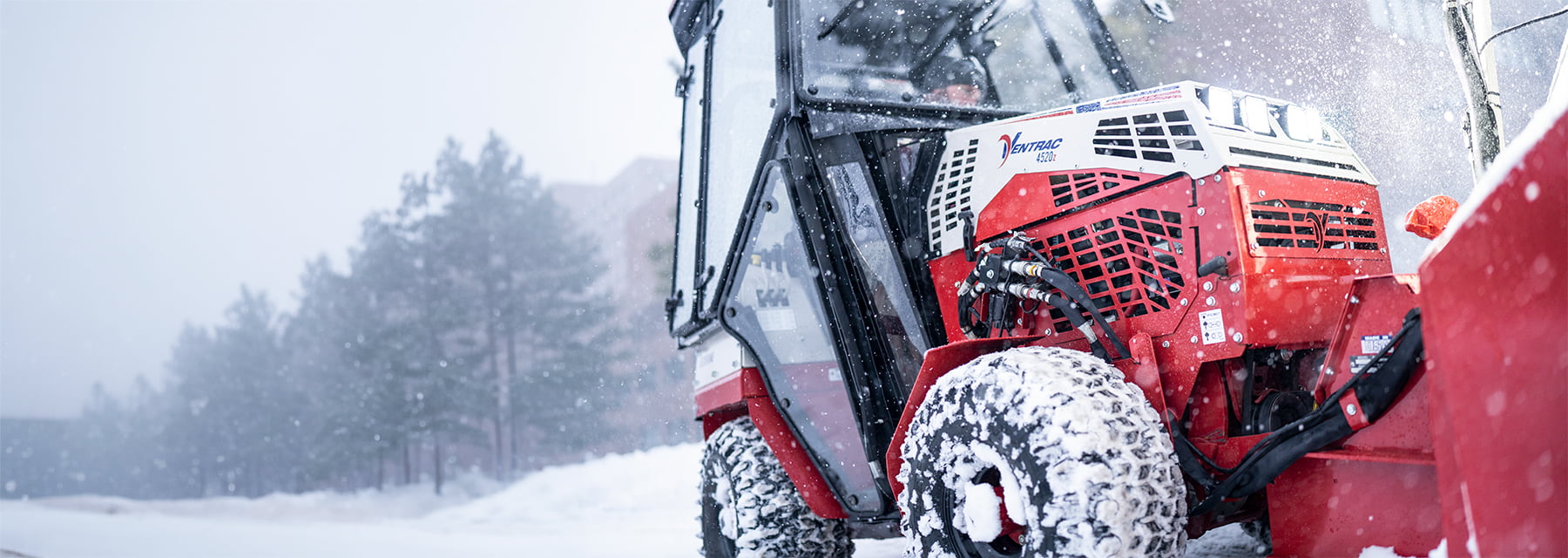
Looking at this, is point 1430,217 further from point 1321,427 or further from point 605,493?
point 605,493

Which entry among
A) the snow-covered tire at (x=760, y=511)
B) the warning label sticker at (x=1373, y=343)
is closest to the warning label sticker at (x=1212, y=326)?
the warning label sticker at (x=1373, y=343)

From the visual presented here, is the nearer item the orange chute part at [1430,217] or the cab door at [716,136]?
the orange chute part at [1430,217]

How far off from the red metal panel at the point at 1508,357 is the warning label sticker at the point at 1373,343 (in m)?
0.56

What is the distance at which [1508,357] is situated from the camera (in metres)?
1.75

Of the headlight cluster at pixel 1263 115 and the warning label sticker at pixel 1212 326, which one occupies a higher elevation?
the headlight cluster at pixel 1263 115

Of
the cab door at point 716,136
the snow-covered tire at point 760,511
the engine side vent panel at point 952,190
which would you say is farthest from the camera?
the snow-covered tire at point 760,511

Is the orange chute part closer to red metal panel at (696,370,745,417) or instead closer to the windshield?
the windshield

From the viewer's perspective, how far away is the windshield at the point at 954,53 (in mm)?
3873

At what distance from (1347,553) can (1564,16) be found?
3.64 m

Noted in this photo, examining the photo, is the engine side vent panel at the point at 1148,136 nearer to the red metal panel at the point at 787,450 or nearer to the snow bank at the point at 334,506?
the red metal panel at the point at 787,450

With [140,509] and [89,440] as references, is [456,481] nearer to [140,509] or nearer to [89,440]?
[140,509]

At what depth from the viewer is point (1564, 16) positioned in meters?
4.75

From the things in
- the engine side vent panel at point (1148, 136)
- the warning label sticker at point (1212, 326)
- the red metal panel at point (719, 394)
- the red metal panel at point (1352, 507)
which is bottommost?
the red metal panel at point (1352, 507)

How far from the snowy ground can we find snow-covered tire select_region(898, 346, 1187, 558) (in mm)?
1655
